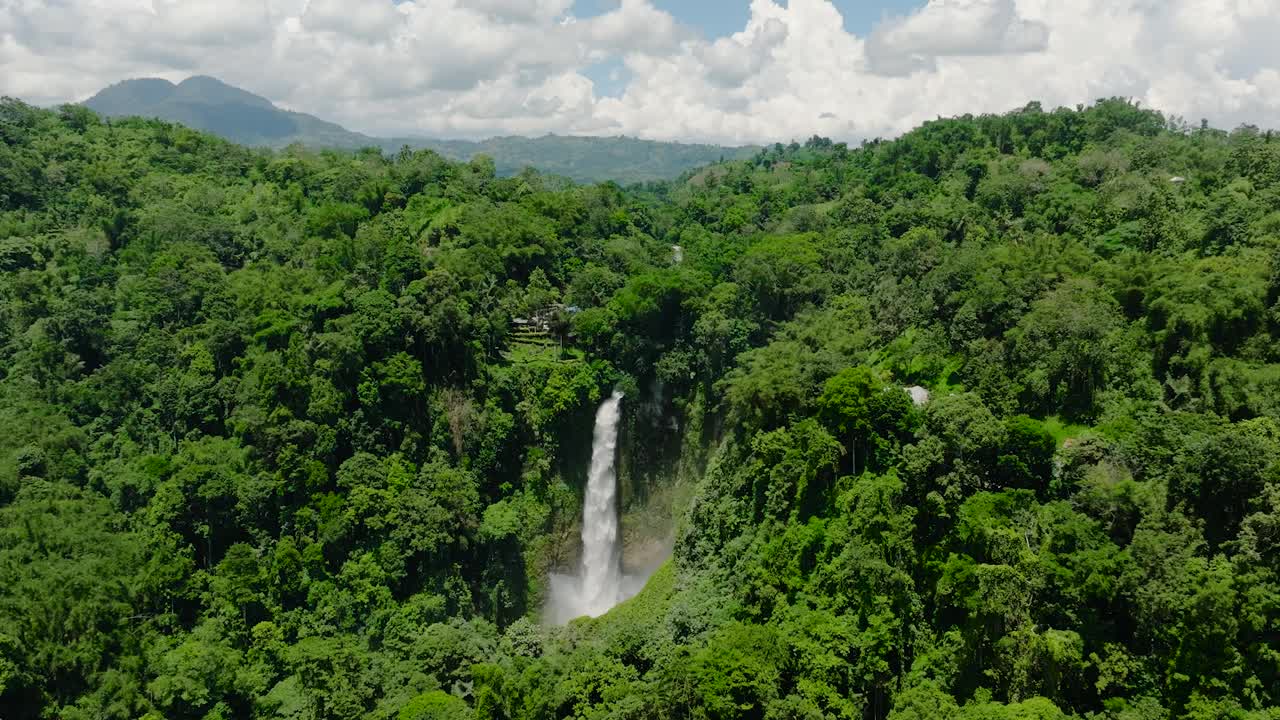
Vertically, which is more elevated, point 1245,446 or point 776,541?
point 1245,446

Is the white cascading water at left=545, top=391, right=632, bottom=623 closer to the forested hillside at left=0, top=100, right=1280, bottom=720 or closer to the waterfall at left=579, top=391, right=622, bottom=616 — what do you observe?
the waterfall at left=579, top=391, right=622, bottom=616

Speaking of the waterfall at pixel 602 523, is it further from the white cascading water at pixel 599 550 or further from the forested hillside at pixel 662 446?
the forested hillside at pixel 662 446

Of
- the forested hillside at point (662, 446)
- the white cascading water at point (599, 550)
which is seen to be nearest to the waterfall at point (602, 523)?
the white cascading water at point (599, 550)

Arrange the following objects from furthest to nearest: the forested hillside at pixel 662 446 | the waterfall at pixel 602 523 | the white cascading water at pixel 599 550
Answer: the waterfall at pixel 602 523 → the white cascading water at pixel 599 550 → the forested hillside at pixel 662 446

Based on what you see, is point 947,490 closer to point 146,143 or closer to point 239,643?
point 239,643

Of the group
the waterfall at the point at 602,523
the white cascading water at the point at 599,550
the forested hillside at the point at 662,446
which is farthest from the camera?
the waterfall at the point at 602,523

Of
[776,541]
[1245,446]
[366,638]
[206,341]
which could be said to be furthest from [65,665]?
[1245,446]

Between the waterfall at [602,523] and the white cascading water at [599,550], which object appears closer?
the white cascading water at [599,550]
